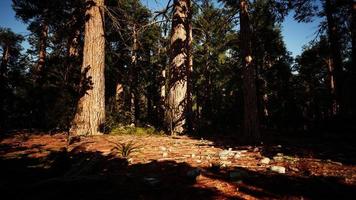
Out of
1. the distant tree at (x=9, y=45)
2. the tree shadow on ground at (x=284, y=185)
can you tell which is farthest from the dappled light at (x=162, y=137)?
the distant tree at (x=9, y=45)

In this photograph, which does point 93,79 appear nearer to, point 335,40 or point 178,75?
point 178,75

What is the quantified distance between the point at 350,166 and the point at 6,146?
7.57 metres

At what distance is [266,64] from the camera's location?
2509cm

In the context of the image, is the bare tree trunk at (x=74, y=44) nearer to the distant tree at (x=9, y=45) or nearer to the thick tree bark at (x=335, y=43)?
the thick tree bark at (x=335, y=43)

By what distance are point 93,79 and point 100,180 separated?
200 inches

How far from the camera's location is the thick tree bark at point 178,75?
8.38 m

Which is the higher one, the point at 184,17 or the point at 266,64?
the point at 266,64

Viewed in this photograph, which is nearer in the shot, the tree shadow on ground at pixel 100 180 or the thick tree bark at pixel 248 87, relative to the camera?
the tree shadow on ground at pixel 100 180

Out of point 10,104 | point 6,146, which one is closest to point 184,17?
point 6,146

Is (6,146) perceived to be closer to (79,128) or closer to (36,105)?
(79,128)

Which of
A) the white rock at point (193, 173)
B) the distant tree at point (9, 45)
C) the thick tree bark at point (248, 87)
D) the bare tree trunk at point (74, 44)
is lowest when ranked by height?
the white rock at point (193, 173)

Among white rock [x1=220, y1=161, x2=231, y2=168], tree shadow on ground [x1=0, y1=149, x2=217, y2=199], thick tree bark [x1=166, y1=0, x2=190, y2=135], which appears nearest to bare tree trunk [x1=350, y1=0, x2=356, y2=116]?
thick tree bark [x1=166, y1=0, x2=190, y2=135]

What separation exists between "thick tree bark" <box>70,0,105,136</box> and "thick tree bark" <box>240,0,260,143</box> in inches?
178

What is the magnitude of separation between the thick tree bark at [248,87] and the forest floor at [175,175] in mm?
1694
